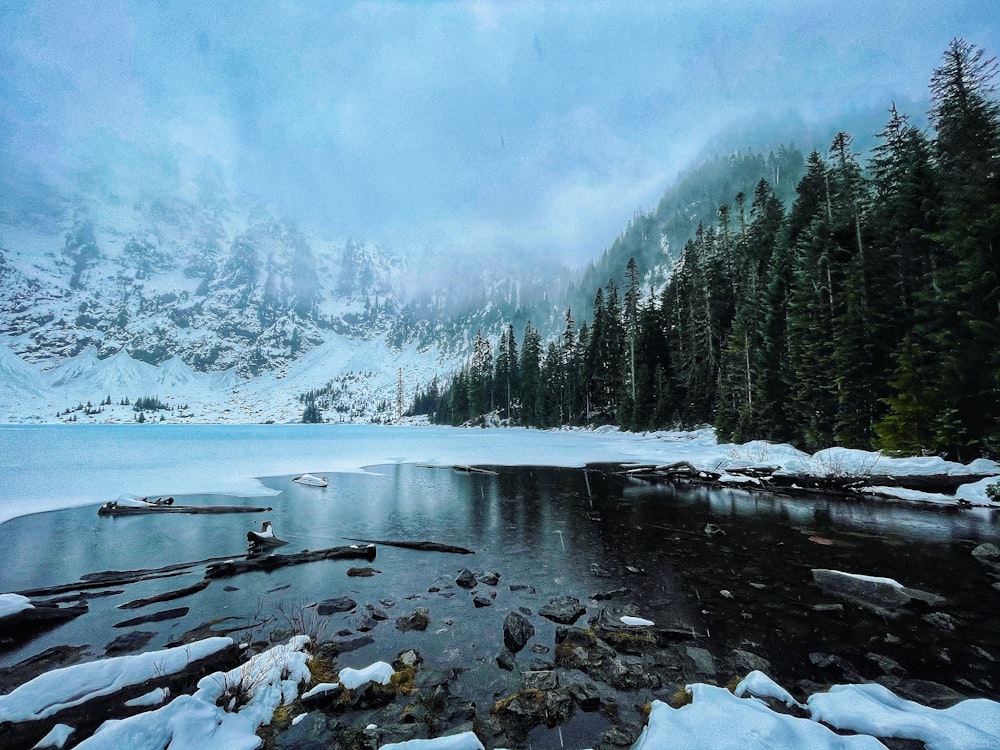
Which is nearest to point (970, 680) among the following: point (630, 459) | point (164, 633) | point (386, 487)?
point (164, 633)

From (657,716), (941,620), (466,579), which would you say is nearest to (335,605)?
(466,579)

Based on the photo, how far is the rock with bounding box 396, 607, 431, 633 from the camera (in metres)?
7.31

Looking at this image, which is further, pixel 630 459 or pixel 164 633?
pixel 630 459

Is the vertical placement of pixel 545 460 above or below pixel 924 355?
below

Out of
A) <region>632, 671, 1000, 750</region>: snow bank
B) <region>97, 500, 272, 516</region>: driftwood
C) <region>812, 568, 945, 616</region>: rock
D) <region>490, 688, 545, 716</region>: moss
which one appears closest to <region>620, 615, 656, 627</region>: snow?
<region>632, 671, 1000, 750</region>: snow bank

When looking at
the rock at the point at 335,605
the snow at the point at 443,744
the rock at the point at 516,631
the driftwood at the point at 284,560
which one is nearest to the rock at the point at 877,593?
the rock at the point at 516,631

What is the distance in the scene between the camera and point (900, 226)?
2438 centimetres

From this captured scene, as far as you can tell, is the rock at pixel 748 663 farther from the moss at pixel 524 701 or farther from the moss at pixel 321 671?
the moss at pixel 321 671

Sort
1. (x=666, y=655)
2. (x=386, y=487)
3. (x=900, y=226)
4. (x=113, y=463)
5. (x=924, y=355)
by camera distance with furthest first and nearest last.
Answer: (x=113, y=463) → (x=900, y=226) → (x=386, y=487) → (x=924, y=355) → (x=666, y=655)

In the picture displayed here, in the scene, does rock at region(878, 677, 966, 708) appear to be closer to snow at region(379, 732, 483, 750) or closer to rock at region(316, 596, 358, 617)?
snow at region(379, 732, 483, 750)

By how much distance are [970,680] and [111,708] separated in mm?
10847

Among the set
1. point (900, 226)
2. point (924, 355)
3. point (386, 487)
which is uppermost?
point (900, 226)

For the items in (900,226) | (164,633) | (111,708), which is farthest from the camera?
(900,226)

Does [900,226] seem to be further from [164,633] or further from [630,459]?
[164,633]
